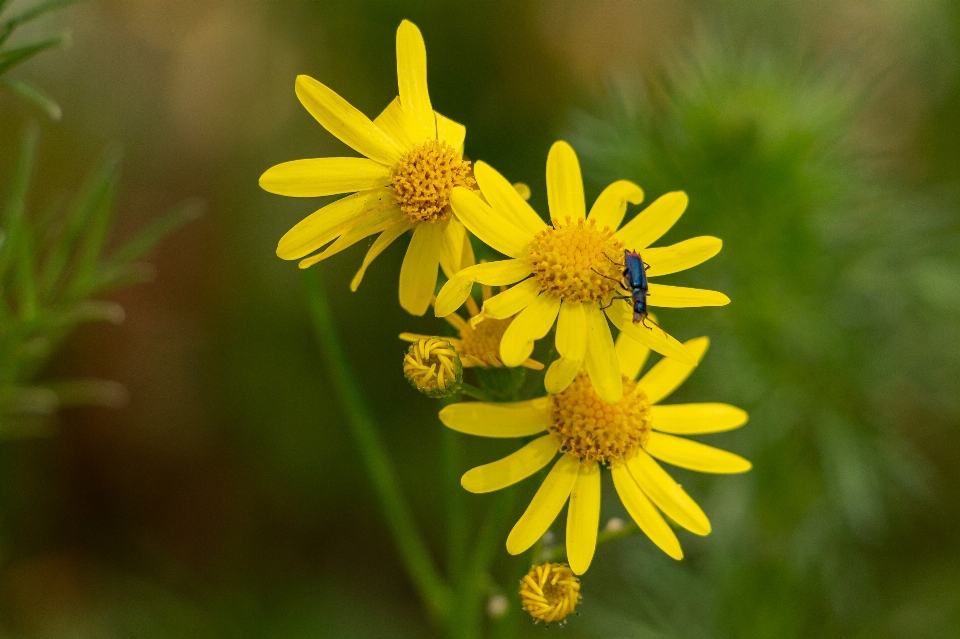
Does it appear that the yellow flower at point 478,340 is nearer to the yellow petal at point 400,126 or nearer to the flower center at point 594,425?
the flower center at point 594,425

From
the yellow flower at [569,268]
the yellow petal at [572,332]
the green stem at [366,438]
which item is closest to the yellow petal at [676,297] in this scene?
the yellow flower at [569,268]

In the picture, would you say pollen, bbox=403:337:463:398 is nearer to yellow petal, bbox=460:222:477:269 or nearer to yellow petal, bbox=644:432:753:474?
yellow petal, bbox=460:222:477:269

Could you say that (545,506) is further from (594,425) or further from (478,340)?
(478,340)

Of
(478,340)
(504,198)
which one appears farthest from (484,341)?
(504,198)

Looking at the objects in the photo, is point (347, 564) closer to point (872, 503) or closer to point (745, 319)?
point (745, 319)

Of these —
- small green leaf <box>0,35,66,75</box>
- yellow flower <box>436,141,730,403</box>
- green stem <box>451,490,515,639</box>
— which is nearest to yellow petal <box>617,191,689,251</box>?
yellow flower <box>436,141,730,403</box>
